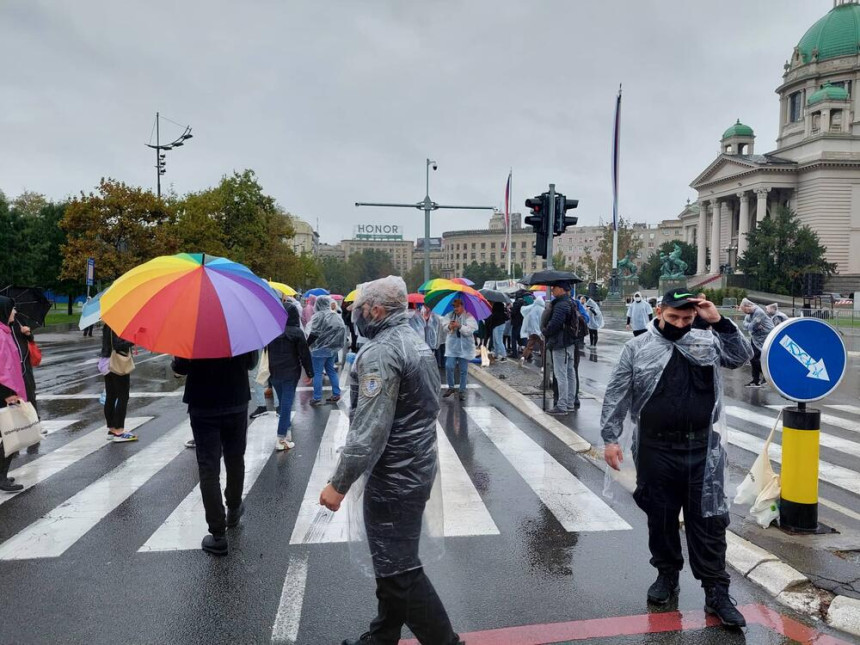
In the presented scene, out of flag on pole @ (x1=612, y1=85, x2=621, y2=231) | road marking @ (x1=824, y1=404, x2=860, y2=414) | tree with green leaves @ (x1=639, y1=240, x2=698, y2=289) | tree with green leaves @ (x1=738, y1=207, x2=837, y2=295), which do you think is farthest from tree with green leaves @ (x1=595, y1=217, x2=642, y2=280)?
road marking @ (x1=824, y1=404, x2=860, y2=414)

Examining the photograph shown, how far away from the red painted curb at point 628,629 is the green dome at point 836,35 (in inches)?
3655

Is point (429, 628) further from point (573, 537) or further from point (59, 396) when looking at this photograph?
point (59, 396)

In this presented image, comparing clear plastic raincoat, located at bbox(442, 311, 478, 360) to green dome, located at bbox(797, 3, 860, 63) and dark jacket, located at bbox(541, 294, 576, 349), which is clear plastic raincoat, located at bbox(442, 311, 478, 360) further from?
green dome, located at bbox(797, 3, 860, 63)

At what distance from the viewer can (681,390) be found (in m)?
3.71

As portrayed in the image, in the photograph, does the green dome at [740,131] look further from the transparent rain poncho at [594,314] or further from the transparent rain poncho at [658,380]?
the transparent rain poncho at [658,380]

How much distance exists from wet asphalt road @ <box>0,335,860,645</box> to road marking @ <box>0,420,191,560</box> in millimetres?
60

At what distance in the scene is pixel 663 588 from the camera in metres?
3.90

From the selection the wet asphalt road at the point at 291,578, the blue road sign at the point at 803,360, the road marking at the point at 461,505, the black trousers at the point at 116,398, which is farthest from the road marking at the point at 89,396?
the blue road sign at the point at 803,360

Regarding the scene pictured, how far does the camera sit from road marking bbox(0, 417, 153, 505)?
21.5ft

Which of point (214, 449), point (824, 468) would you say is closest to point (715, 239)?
point (824, 468)

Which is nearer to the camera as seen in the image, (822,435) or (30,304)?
(30,304)

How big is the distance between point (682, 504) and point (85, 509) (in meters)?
4.79

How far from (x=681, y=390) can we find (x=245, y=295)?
285 cm

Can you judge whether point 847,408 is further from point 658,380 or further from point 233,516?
point 233,516
